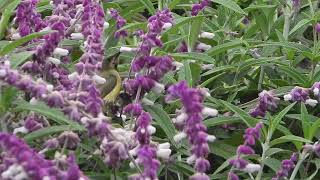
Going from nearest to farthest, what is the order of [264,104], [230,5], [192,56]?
[264,104] < [192,56] < [230,5]

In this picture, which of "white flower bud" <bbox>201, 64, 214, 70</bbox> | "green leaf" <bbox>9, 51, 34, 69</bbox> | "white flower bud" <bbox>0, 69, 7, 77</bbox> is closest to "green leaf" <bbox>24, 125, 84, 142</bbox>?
"green leaf" <bbox>9, 51, 34, 69</bbox>

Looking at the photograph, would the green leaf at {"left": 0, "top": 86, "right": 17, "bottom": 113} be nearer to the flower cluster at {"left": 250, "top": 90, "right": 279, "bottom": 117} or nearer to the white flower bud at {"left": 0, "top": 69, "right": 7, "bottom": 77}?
the white flower bud at {"left": 0, "top": 69, "right": 7, "bottom": 77}

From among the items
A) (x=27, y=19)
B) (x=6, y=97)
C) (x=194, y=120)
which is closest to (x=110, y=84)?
(x=27, y=19)

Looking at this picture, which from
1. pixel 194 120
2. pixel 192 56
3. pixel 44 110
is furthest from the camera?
pixel 192 56

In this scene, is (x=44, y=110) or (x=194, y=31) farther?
(x=194, y=31)

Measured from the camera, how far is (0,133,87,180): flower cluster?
1.54 metres

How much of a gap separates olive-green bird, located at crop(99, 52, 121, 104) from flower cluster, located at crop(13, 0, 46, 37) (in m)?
0.26

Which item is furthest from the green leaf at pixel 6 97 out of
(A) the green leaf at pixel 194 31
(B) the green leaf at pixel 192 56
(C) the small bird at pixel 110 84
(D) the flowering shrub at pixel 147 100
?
(A) the green leaf at pixel 194 31

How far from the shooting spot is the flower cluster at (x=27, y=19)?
239 centimetres

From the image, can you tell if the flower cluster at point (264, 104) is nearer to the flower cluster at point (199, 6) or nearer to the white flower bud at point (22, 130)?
the flower cluster at point (199, 6)

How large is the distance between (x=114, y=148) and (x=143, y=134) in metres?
0.15

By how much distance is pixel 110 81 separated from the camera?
8.30 feet

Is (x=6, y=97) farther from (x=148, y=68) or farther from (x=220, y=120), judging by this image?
(x=220, y=120)

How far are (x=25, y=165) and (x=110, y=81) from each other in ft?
3.32
